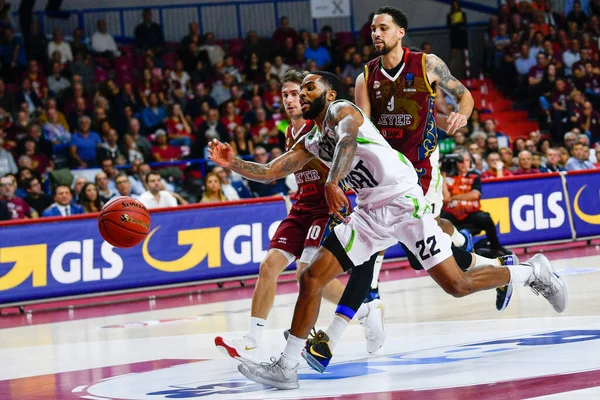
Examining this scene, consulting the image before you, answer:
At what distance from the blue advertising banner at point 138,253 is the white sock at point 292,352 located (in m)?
7.24

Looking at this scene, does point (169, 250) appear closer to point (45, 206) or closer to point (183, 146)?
point (45, 206)

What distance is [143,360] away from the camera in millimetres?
8281

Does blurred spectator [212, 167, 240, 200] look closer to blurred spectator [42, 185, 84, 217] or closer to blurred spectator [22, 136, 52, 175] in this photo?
blurred spectator [42, 185, 84, 217]

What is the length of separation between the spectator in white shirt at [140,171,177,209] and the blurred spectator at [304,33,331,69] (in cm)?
923

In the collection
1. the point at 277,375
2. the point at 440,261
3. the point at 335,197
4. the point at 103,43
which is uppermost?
the point at 103,43

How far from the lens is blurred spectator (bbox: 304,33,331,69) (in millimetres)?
23422

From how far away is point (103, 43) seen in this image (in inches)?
872

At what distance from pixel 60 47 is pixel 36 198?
20.6 ft

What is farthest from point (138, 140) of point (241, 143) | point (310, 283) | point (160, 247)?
point (310, 283)

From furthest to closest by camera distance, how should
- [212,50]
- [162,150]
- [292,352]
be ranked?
[212,50], [162,150], [292,352]

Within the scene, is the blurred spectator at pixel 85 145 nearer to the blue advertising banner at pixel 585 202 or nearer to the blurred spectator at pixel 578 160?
the blue advertising banner at pixel 585 202

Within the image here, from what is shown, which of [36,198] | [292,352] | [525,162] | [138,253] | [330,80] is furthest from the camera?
[525,162]

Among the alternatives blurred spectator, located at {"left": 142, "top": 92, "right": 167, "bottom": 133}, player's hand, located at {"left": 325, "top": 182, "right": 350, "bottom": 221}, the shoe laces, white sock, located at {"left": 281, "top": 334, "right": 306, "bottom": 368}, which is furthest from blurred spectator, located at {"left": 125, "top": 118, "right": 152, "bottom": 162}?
player's hand, located at {"left": 325, "top": 182, "right": 350, "bottom": 221}

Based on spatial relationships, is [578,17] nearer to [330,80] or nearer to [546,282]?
[546,282]
